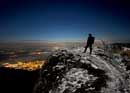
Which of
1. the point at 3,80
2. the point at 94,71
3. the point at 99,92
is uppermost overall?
the point at 94,71

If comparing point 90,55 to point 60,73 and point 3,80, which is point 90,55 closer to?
point 60,73

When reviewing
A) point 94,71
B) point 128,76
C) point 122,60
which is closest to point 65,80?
point 94,71

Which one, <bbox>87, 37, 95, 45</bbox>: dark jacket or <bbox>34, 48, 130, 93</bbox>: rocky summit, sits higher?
<bbox>87, 37, 95, 45</bbox>: dark jacket

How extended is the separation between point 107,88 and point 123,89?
188 centimetres

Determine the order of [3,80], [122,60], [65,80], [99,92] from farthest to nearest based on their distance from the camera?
[3,80] < [122,60] < [65,80] < [99,92]

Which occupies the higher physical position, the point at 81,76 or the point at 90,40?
the point at 90,40

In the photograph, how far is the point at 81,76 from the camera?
2091 centimetres

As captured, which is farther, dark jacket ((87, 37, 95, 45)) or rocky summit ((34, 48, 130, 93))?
dark jacket ((87, 37, 95, 45))

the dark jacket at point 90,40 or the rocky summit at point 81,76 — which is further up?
the dark jacket at point 90,40

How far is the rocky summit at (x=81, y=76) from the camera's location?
748 inches

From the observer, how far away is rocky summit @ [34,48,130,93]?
19000 mm

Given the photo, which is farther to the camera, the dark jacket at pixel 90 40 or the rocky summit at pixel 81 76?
the dark jacket at pixel 90 40

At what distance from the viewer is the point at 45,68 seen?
85.6ft

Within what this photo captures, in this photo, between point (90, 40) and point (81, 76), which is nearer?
point (81, 76)
